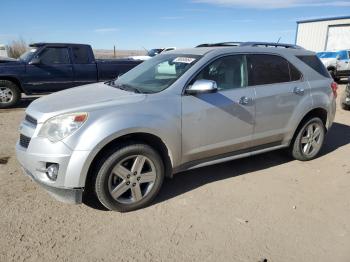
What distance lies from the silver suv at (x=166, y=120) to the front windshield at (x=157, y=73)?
2 cm

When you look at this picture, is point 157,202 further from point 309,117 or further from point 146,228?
point 309,117

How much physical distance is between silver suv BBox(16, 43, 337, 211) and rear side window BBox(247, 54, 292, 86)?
0.05 ft

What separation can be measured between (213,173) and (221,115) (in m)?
1.02

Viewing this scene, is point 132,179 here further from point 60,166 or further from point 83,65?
point 83,65

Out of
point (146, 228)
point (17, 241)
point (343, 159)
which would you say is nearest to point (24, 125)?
→ point (17, 241)

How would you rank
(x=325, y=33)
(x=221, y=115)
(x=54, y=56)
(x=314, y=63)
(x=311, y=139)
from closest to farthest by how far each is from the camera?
1. (x=221, y=115)
2. (x=314, y=63)
3. (x=311, y=139)
4. (x=54, y=56)
5. (x=325, y=33)

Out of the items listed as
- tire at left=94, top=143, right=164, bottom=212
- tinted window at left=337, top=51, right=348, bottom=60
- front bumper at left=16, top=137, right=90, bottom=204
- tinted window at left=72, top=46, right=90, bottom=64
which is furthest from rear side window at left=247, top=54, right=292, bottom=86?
tinted window at left=337, top=51, right=348, bottom=60

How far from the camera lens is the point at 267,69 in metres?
4.71

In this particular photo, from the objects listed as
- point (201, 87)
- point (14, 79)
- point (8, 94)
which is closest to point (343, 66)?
point (14, 79)

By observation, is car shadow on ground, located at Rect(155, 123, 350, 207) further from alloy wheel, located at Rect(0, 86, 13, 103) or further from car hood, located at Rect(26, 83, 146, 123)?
alloy wheel, located at Rect(0, 86, 13, 103)

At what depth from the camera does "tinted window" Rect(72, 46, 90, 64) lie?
33.9 feet

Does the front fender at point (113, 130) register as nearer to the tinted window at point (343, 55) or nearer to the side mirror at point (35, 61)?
the side mirror at point (35, 61)

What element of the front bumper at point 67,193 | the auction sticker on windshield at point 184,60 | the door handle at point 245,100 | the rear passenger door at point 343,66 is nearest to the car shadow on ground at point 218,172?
the front bumper at point 67,193

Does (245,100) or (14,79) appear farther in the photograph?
(14,79)
